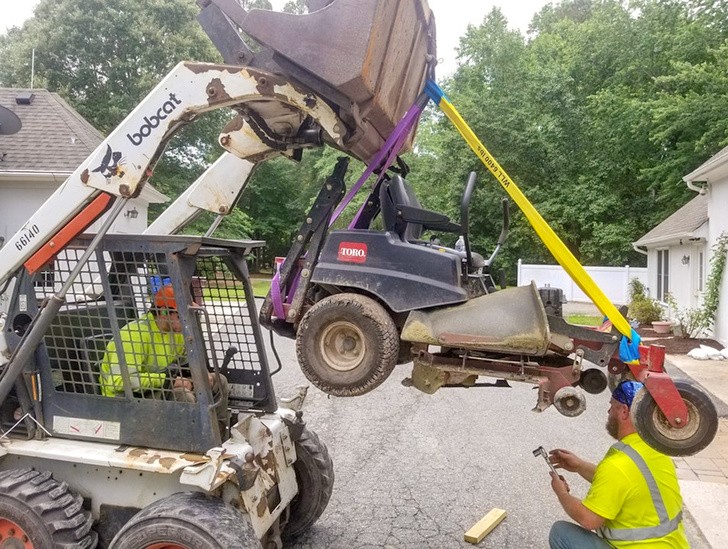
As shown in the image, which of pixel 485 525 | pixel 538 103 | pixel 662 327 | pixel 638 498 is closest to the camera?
pixel 638 498

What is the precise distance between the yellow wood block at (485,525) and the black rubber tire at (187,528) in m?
1.99

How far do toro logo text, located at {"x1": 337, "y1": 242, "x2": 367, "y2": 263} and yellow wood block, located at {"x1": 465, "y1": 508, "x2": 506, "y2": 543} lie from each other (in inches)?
96.9

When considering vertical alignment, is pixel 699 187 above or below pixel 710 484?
above

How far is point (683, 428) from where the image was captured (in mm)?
3104

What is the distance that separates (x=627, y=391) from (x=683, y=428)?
338mm

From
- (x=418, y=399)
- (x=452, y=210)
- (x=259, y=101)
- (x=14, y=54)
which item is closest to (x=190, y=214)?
(x=259, y=101)

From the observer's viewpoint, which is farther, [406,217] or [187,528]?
[406,217]

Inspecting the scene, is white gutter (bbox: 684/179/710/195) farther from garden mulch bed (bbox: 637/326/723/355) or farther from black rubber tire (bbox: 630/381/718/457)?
black rubber tire (bbox: 630/381/718/457)

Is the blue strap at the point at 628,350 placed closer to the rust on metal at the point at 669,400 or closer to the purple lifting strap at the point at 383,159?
the rust on metal at the point at 669,400

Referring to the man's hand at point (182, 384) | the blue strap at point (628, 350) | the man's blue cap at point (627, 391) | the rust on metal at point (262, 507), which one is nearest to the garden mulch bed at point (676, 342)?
the man's blue cap at point (627, 391)

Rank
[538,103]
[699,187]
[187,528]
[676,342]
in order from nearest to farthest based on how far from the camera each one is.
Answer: [187,528]
[676,342]
[699,187]
[538,103]

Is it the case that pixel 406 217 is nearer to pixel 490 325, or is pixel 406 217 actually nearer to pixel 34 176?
pixel 490 325

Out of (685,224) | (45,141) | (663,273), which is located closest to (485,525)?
(45,141)

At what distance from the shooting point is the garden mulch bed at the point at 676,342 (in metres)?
13.1
